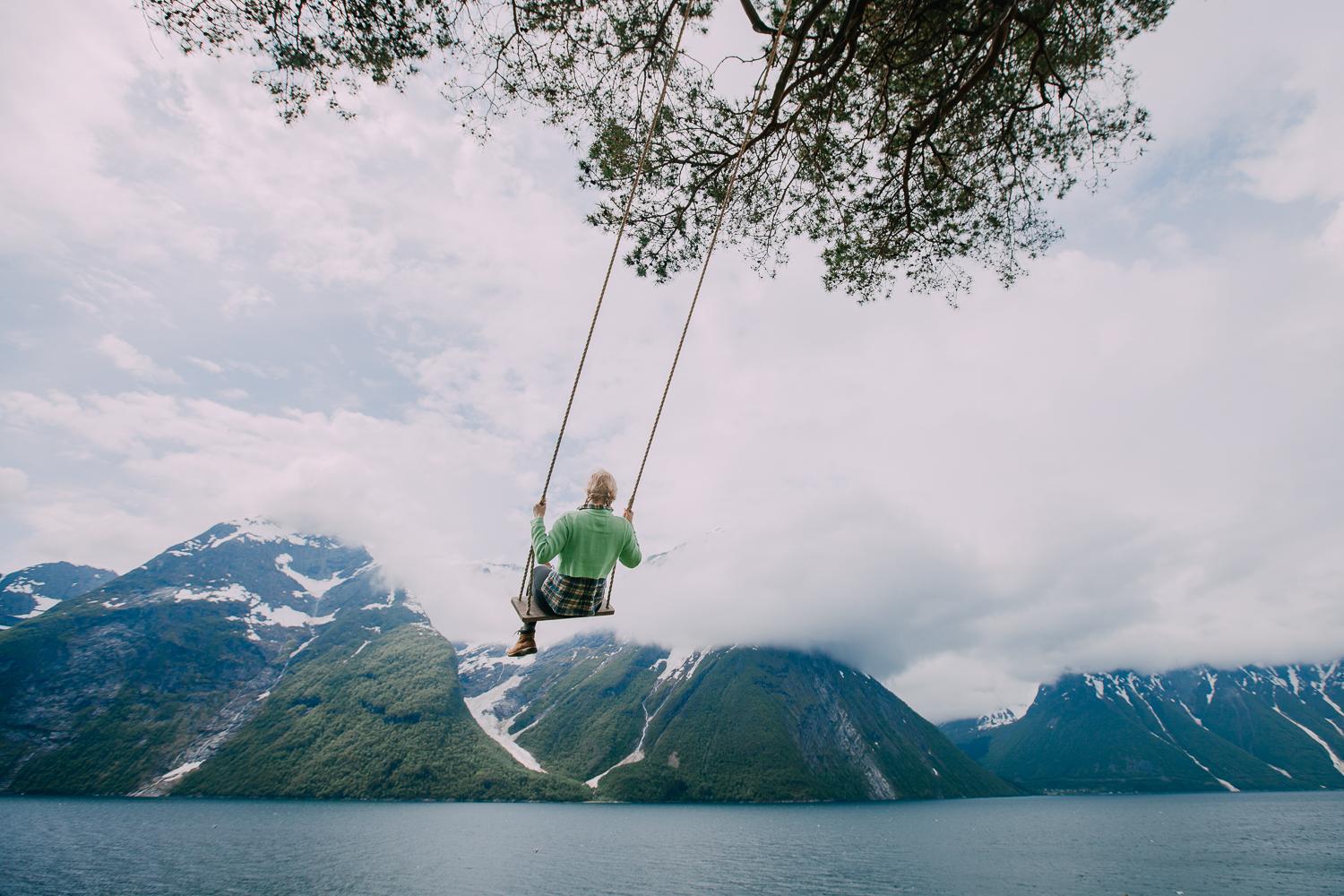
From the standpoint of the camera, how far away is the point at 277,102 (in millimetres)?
6453

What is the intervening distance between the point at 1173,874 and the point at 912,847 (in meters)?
35.8

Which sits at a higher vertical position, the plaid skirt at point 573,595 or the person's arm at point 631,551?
the person's arm at point 631,551

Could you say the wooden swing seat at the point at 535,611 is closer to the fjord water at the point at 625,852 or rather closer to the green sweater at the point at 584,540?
the green sweater at the point at 584,540

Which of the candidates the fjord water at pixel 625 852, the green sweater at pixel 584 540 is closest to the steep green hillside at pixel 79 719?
the fjord water at pixel 625 852

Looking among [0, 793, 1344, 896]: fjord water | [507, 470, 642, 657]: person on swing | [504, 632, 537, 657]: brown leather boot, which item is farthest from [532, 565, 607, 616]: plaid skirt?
[0, 793, 1344, 896]: fjord water

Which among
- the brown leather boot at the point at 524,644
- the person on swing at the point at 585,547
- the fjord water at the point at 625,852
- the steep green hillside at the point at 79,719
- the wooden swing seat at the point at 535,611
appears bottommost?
the fjord water at the point at 625,852

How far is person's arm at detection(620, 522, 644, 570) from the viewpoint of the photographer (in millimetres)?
5004

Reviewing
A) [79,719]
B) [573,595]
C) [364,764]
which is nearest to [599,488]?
[573,595]

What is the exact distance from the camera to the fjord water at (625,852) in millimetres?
59406

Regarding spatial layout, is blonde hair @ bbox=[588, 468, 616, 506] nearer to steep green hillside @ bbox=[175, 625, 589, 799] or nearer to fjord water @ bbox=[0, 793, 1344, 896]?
fjord water @ bbox=[0, 793, 1344, 896]

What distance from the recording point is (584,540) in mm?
4770

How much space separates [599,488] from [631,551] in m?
0.72

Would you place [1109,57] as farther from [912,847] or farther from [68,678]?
[68,678]

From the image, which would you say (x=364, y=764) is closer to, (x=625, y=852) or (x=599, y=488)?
(x=625, y=852)
